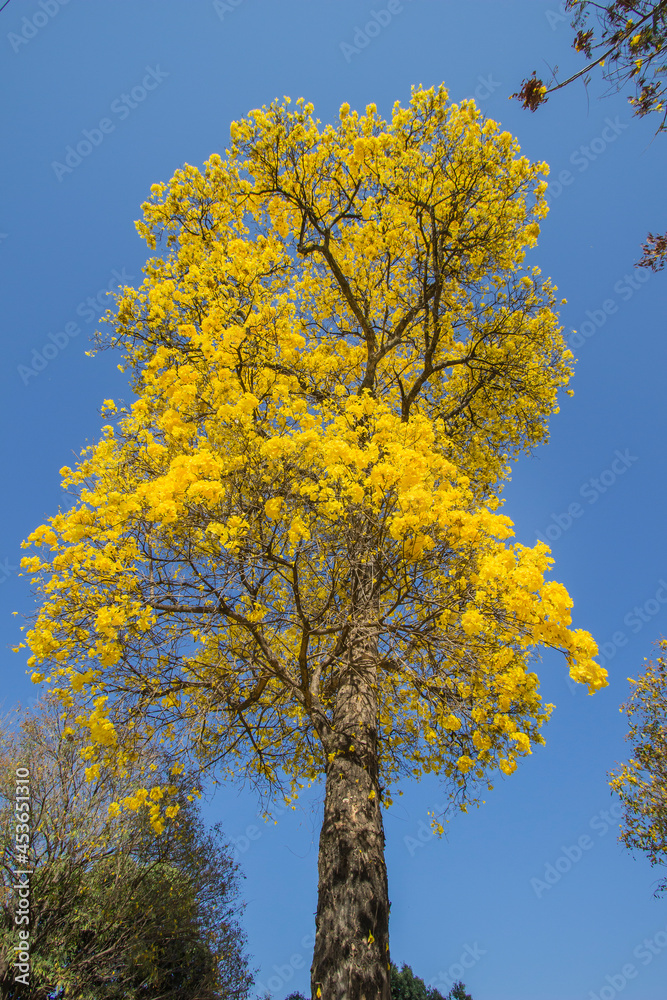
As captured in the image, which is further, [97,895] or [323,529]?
[97,895]

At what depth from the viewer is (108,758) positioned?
402cm

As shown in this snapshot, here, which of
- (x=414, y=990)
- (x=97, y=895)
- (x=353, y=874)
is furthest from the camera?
(x=414, y=990)

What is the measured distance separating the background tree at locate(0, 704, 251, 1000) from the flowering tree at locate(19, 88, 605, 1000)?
138 inches

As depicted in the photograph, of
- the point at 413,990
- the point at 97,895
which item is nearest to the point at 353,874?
the point at 97,895

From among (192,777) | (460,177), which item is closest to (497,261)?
(460,177)

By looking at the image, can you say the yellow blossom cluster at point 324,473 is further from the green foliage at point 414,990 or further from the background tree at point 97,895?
the green foliage at point 414,990

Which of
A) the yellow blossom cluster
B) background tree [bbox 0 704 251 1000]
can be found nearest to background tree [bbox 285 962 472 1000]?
background tree [bbox 0 704 251 1000]

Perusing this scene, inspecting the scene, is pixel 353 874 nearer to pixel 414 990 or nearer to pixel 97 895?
pixel 97 895

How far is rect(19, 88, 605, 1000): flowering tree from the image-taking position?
140 inches

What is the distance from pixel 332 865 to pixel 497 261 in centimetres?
791

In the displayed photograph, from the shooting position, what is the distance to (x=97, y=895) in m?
8.17

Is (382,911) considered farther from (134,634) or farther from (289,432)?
(289,432)

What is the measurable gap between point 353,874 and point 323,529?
2.68 meters

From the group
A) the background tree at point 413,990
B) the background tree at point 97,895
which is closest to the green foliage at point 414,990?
the background tree at point 413,990
